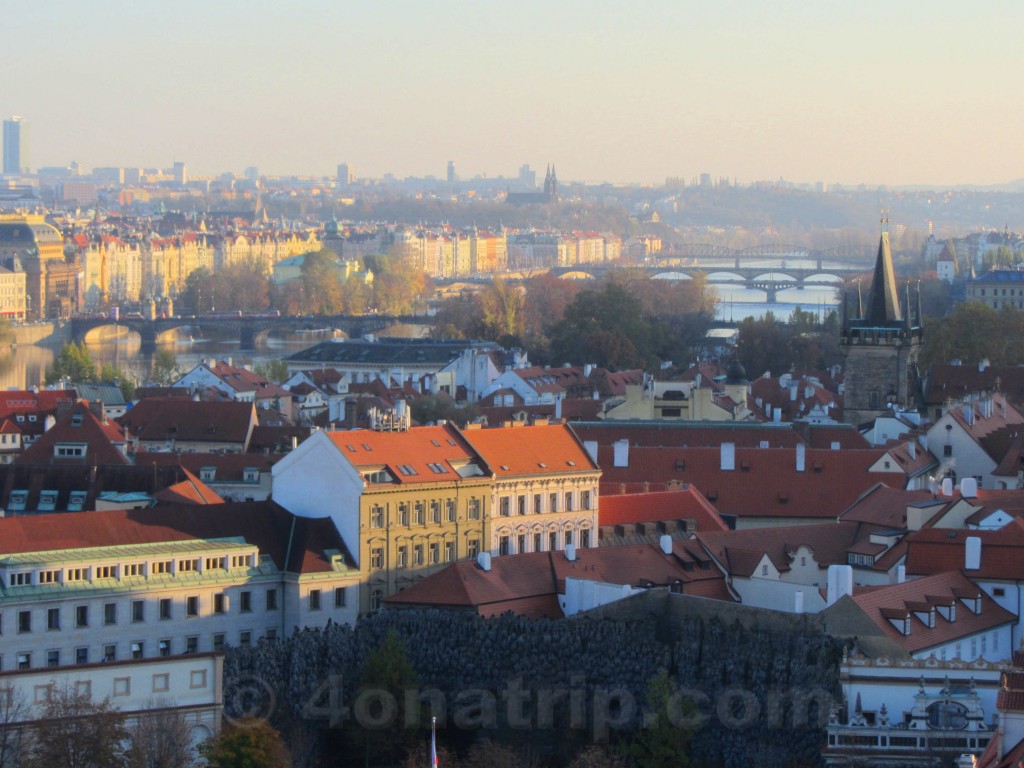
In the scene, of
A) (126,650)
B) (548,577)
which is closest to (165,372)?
(548,577)

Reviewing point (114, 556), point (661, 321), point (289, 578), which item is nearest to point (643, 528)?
point (289, 578)

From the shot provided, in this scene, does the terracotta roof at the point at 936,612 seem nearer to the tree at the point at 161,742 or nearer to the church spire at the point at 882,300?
the tree at the point at 161,742

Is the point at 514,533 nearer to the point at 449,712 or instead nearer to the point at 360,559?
the point at 360,559

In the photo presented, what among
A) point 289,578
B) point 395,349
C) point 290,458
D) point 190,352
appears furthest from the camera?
point 190,352

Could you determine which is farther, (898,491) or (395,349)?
(395,349)

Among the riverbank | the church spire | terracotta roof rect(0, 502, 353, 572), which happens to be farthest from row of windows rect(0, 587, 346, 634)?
the riverbank

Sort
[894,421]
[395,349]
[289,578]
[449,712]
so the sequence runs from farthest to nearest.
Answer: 1. [395,349]
2. [894,421]
3. [289,578]
4. [449,712]

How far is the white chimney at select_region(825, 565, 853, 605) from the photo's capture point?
32656 mm

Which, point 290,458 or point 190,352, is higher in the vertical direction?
point 290,458

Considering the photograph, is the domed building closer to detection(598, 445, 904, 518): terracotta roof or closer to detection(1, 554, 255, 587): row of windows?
detection(598, 445, 904, 518): terracotta roof

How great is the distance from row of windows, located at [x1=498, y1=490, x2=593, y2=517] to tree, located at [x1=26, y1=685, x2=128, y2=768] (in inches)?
446

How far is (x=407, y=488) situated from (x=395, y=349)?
182 ft

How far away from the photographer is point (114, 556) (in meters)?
33.0

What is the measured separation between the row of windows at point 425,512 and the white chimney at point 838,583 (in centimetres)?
650
